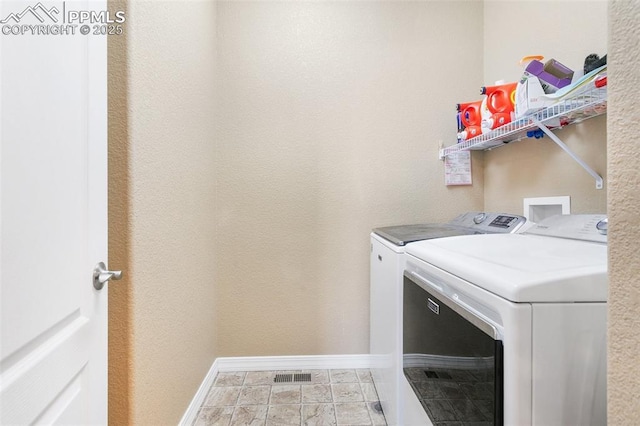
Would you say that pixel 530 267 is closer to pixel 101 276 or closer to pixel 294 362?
pixel 101 276

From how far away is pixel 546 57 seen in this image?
4.97ft

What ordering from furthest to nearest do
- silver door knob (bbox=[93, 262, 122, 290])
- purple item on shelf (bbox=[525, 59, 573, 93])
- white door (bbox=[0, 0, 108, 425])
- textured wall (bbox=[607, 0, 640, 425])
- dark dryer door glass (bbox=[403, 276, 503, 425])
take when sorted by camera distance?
purple item on shelf (bbox=[525, 59, 573, 93]) < silver door knob (bbox=[93, 262, 122, 290]) < dark dryer door glass (bbox=[403, 276, 503, 425]) < white door (bbox=[0, 0, 108, 425]) < textured wall (bbox=[607, 0, 640, 425])

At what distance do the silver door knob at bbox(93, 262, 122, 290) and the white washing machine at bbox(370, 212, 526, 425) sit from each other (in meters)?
1.04

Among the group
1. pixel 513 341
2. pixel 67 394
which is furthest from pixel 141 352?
pixel 513 341

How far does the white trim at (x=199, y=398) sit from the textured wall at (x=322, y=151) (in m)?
0.13

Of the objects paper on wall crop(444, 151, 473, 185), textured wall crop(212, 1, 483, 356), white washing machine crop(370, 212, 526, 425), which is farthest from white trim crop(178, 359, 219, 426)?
paper on wall crop(444, 151, 473, 185)

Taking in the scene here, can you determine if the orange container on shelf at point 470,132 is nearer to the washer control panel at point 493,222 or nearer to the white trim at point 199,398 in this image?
the washer control panel at point 493,222

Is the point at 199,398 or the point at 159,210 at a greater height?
the point at 159,210

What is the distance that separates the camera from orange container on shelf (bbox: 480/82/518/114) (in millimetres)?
1477

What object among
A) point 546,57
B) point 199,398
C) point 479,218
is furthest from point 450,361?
point 546,57

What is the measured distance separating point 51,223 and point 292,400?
62.4 inches

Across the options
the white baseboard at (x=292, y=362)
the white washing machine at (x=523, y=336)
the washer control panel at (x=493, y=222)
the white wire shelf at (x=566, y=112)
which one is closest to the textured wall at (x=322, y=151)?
the white baseboard at (x=292, y=362)

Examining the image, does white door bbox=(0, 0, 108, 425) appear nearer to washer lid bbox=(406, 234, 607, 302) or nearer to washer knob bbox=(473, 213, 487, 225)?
washer lid bbox=(406, 234, 607, 302)

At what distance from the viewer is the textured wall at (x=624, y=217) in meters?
0.39
